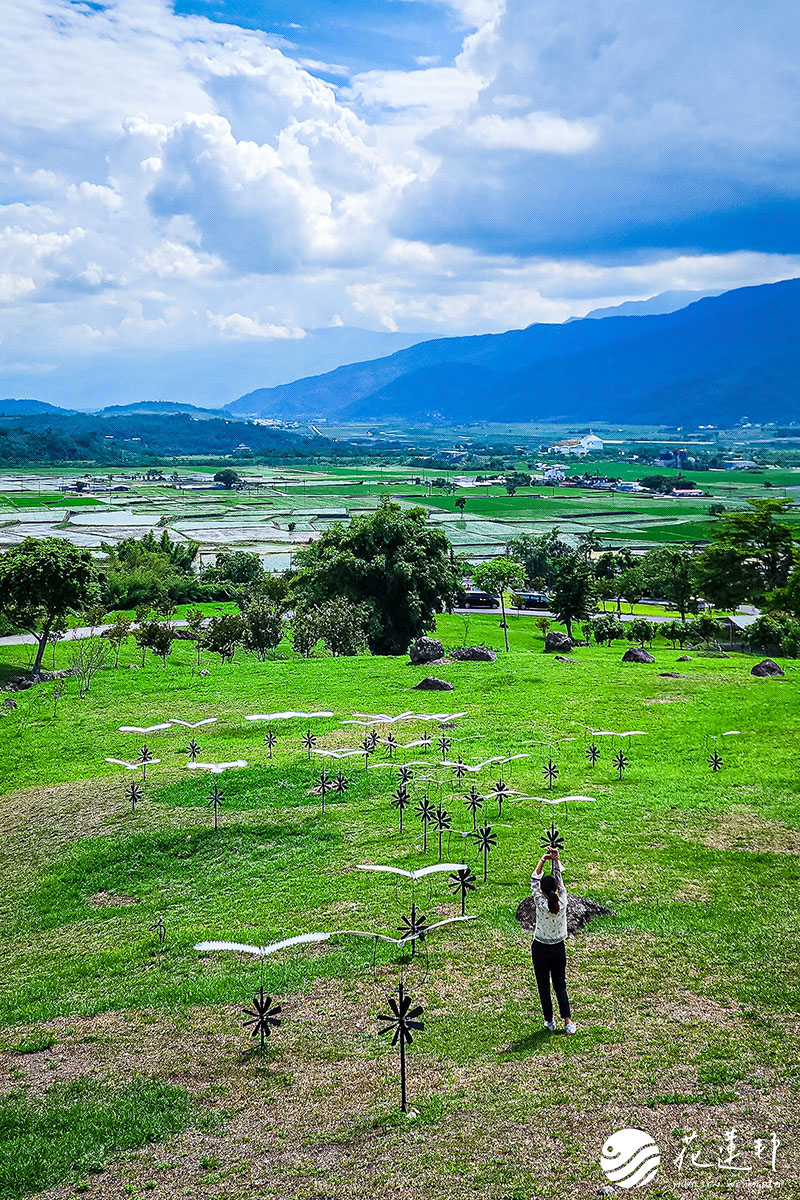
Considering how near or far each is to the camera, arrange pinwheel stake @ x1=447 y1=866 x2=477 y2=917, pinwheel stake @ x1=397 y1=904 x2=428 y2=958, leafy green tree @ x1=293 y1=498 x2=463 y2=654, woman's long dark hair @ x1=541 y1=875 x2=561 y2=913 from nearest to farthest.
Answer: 1. woman's long dark hair @ x1=541 y1=875 x2=561 y2=913
2. pinwheel stake @ x1=397 y1=904 x2=428 y2=958
3. pinwheel stake @ x1=447 y1=866 x2=477 y2=917
4. leafy green tree @ x1=293 y1=498 x2=463 y2=654

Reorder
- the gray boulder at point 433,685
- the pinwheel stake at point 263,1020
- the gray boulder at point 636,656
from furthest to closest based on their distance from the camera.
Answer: the gray boulder at point 636,656
the gray boulder at point 433,685
the pinwheel stake at point 263,1020

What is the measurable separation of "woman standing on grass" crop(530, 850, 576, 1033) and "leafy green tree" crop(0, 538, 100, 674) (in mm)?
33568

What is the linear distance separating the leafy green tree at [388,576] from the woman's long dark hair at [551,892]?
31.3 metres

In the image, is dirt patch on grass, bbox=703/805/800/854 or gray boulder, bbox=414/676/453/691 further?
gray boulder, bbox=414/676/453/691

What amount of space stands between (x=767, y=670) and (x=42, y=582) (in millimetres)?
31253

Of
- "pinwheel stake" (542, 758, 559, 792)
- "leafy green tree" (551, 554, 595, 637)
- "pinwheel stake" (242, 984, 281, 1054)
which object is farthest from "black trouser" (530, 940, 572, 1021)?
"leafy green tree" (551, 554, 595, 637)

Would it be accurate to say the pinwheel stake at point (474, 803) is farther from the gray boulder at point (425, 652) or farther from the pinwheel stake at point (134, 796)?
the gray boulder at point (425, 652)

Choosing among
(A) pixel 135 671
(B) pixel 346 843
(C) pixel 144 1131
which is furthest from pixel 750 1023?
(A) pixel 135 671

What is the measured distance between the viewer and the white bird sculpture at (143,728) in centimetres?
2526

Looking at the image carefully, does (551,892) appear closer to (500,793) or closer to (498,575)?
(500,793)

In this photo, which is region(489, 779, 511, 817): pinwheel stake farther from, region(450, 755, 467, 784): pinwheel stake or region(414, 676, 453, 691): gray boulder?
region(414, 676, 453, 691): gray boulder

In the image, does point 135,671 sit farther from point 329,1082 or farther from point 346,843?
point 329,1082

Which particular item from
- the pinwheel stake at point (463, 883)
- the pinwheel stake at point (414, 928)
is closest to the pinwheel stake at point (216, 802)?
the pinwheel stake at point (463, 883)

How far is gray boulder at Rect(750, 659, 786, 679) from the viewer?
3234cm
